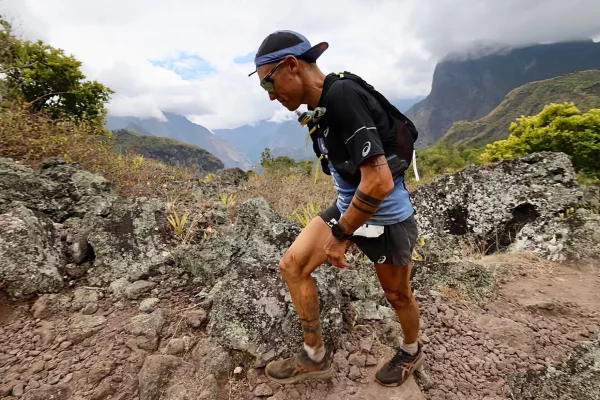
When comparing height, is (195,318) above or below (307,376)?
above

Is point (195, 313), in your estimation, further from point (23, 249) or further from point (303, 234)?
point (23, 249)

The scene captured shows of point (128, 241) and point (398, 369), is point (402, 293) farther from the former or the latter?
point (128, 241)

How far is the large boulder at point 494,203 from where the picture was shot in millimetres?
4516

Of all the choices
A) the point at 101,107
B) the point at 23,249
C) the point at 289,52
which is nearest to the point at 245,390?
the point at 289,52

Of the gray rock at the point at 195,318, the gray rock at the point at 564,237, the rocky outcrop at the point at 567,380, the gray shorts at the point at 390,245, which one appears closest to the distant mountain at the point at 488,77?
the gray rock at the point at 564,237

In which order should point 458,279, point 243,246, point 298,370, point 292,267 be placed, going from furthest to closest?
point 458,279 < point 243,246 < point 298,370 < point 292,267

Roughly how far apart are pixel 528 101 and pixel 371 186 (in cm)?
9032

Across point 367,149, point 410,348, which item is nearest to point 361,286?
point 410,348

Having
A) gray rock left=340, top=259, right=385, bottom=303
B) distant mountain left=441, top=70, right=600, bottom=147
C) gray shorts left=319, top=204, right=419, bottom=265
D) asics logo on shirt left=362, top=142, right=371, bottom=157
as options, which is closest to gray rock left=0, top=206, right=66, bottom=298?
gray rock left=340, top=259, right=385, bottom=303

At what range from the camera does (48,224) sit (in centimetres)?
311

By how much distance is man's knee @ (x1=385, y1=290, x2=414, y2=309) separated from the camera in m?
1.92

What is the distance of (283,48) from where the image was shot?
1.56 metres

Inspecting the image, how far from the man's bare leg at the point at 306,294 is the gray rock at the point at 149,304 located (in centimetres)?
119

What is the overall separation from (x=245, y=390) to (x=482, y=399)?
1522mm
